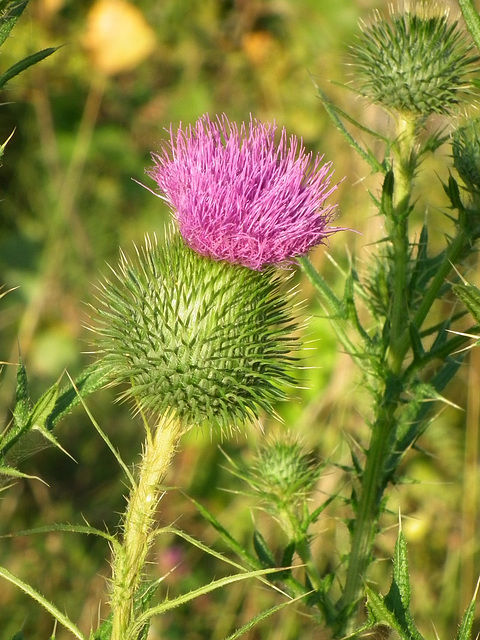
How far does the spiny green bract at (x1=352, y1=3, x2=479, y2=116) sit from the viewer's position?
2678 millimetres

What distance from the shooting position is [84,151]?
5453mm

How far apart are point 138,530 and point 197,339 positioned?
573mm

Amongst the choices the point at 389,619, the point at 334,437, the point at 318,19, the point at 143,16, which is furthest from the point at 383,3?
the point at 389,619

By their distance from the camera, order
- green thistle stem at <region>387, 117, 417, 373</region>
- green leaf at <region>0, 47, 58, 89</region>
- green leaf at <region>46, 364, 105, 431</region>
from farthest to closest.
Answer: green thistle stem at <region>387, 117, 417, 373</region>, green leaf at <region>46, 364, 105, 431</region>, green leaf at <region>0, 47, 58, 89</region>

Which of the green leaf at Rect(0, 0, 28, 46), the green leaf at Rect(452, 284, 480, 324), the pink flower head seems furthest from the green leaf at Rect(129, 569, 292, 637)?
the green leaf at Rect(0, 0, 28, 46)

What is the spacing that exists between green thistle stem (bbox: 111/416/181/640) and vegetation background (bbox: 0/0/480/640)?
1.60 m

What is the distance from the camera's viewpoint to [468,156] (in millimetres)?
2455

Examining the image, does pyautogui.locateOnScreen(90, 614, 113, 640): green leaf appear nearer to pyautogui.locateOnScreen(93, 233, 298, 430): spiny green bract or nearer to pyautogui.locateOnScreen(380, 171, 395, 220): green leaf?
pyautogui.locateOnScreen(93, 233, 298, 430): spiny green bract

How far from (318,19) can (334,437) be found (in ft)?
10.6

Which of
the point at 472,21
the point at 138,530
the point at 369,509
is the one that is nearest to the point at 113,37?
the point at 472,21

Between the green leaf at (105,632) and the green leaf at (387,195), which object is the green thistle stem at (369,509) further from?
the green leaf at (105,632)

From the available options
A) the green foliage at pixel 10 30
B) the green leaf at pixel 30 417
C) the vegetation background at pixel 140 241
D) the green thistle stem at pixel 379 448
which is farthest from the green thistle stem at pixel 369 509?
the green foliage at pixel 10 30

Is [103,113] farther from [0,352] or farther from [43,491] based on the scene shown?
[43,491]

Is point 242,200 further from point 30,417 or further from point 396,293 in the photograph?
point 30,417
